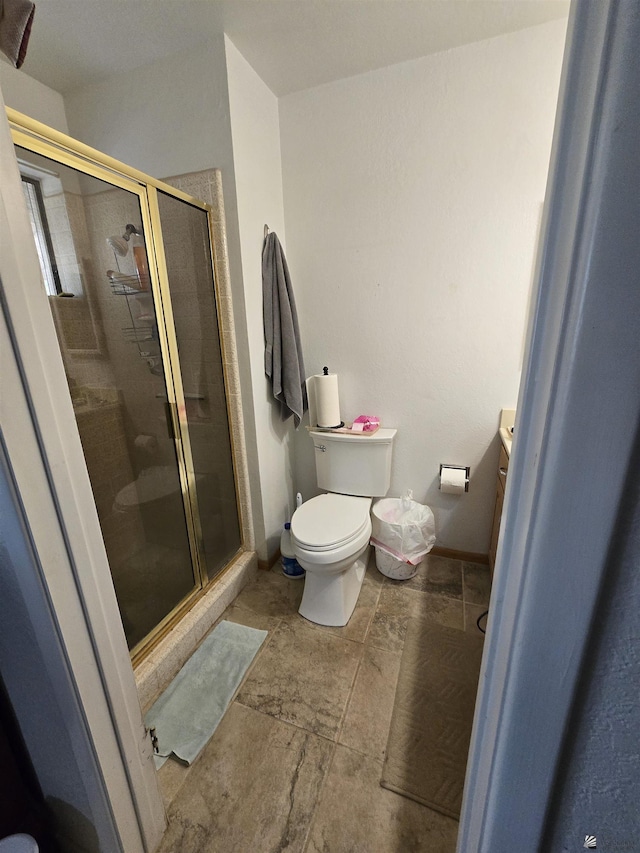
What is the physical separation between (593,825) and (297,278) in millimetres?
2104

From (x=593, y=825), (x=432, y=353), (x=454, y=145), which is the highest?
(x=454, y=145)

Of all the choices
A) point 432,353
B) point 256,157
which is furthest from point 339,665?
point 256,157

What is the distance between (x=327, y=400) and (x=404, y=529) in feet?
2.65

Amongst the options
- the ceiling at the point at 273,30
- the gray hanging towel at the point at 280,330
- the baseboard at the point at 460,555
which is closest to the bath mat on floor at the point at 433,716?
the baseboard at the point at 460,555

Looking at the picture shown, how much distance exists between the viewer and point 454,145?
5.23 ft

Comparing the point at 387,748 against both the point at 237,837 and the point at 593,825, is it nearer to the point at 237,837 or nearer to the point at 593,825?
the point at 237,837

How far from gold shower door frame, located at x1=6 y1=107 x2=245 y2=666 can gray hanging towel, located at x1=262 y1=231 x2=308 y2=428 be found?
25cm

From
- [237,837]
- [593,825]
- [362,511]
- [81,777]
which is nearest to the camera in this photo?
[593,825]

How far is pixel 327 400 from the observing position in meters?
1.97

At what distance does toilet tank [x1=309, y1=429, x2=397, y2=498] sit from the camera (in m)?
1.91

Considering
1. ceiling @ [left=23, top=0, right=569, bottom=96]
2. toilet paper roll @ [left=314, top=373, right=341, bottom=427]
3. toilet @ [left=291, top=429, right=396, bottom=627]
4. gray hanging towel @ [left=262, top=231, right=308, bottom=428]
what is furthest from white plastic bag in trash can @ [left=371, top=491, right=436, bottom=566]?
ceiling @ [left=23, top=0, right=569, bottom=96]

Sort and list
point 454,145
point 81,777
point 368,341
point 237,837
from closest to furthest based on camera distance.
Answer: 1. point 81,777
2. point 237,837
3. point 454,145
4. point 368,341

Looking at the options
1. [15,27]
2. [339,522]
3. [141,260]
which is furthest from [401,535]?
[15,27]

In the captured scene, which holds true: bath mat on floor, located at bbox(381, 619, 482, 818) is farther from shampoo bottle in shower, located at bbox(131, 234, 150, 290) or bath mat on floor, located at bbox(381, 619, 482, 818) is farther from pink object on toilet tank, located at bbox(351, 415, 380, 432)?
shampoo bottle in shower, located at bbox(131, 234, 150, 290)
